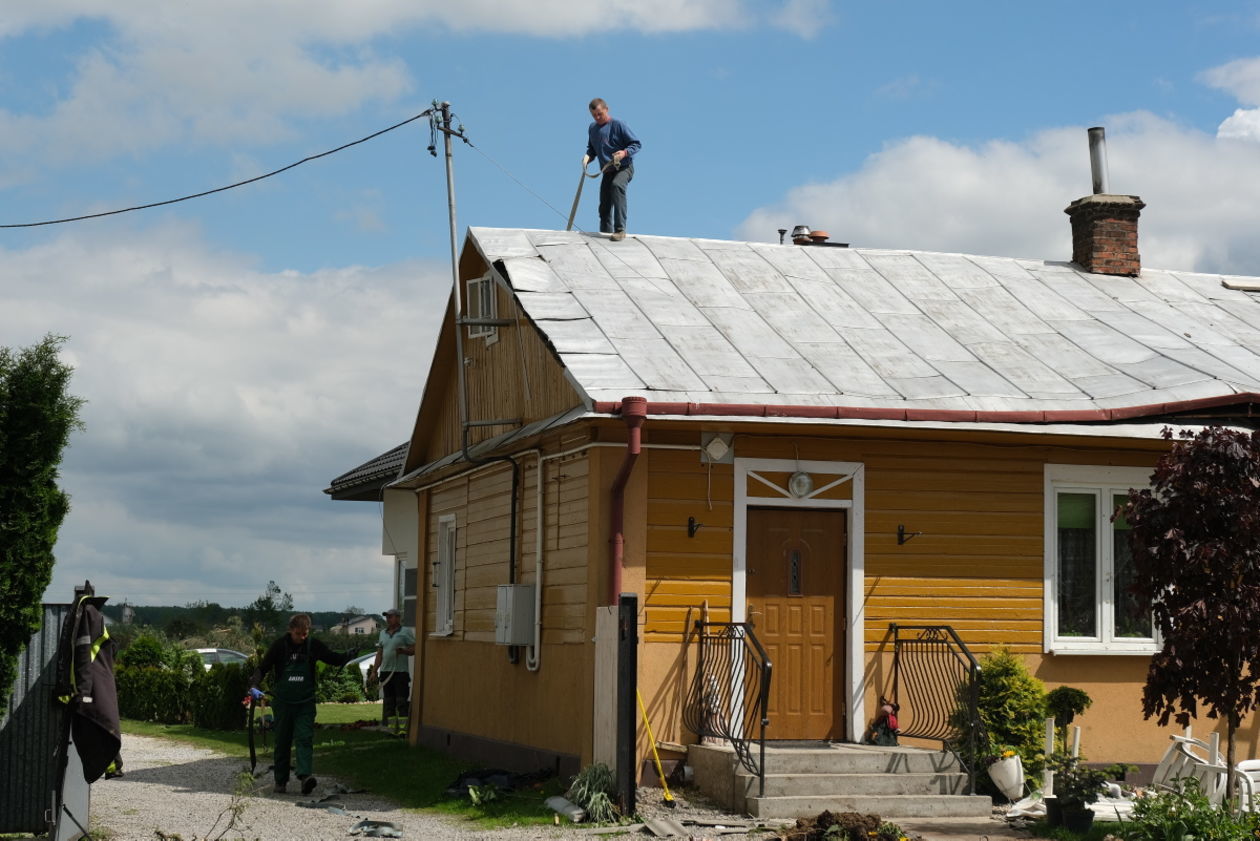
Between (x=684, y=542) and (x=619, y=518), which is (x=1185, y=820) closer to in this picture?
(x=684, y=542)

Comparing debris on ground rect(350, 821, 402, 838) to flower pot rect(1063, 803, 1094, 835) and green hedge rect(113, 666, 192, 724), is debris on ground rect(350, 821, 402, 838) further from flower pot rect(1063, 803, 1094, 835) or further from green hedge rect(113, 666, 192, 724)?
green hedge rect(113, 666, 192, 724)

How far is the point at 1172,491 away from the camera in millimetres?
11016

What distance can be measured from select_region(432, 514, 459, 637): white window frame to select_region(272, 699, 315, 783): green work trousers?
3942 millimetres

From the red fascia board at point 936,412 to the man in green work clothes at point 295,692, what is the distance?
13.4 ft

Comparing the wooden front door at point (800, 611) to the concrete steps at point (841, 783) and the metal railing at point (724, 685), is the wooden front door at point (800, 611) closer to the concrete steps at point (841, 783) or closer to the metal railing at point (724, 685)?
the metal railing at point (724, 685)

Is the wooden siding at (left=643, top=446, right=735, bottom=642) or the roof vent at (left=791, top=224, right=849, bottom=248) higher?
the roof vent at (left=791, top=224, right=849, bottom=248)

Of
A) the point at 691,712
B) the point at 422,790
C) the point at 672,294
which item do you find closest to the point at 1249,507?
the point at 691,712

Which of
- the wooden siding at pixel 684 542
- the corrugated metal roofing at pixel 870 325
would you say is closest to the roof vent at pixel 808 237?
the corrugated metal roofing at pixel 870 325

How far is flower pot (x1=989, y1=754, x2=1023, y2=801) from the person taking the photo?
41.1ft

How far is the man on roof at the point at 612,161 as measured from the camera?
56.5 ft

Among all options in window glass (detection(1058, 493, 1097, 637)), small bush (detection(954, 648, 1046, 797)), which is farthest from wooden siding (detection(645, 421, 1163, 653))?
small bush (detection(954, 648, 1046, 797))

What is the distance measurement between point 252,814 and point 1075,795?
660 cm

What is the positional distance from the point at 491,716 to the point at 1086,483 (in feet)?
21.7

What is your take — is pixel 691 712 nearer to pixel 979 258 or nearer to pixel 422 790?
pixel 422 790
